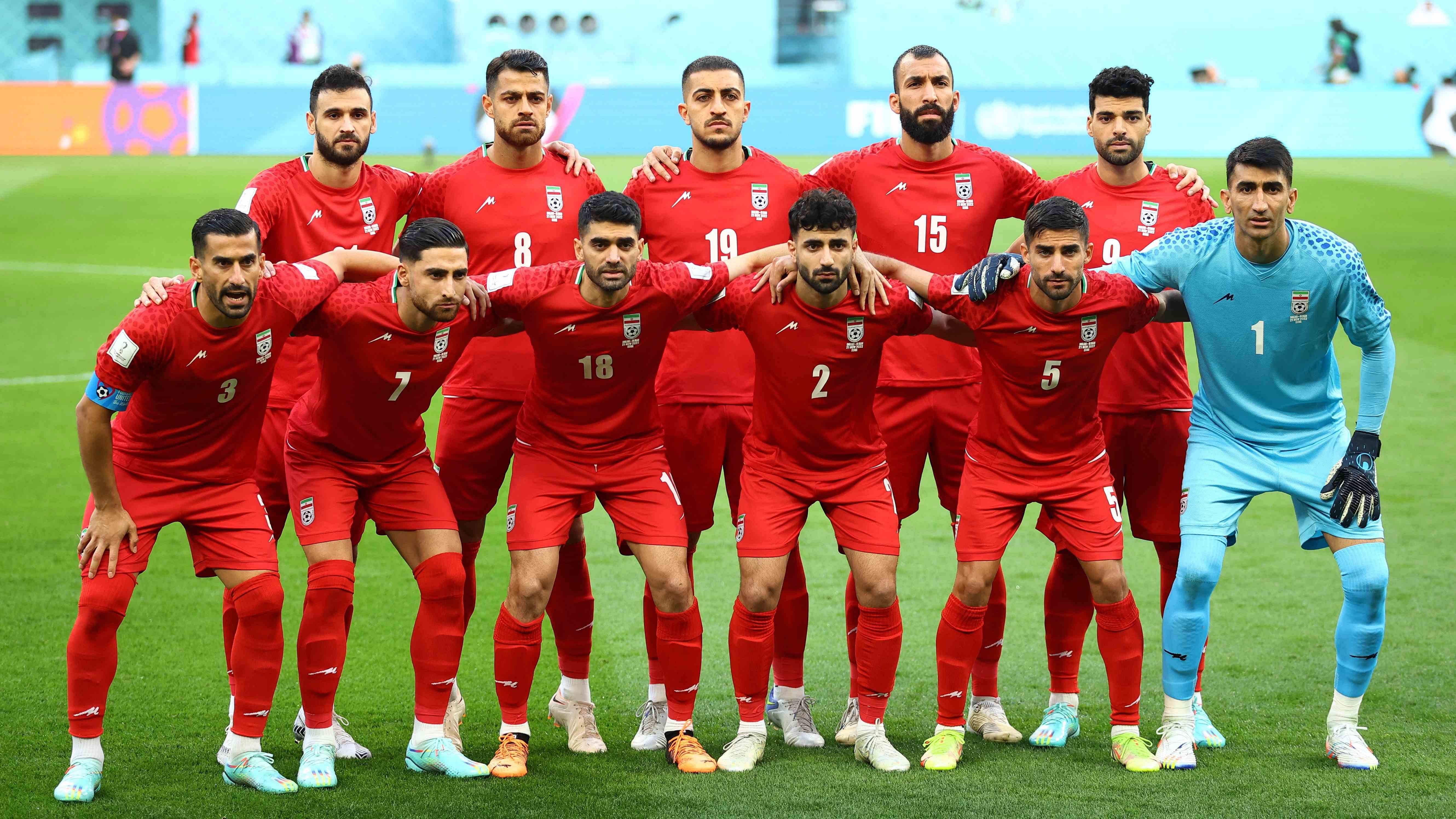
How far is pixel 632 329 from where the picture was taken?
584 centimetres

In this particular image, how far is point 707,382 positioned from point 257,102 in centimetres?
2683

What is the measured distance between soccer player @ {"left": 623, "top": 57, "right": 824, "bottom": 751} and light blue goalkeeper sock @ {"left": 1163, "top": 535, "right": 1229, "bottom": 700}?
1.58 metres

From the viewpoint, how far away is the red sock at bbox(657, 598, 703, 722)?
5844mm

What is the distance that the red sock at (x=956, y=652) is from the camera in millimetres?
5809

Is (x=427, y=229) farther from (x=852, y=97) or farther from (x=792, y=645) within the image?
(x=852, y=97)

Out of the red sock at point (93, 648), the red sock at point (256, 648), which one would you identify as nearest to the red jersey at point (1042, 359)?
the red sock at point (256, 648)

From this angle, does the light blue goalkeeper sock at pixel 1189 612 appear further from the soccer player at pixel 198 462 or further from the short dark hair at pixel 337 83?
the short dark hair at pixel 337 83

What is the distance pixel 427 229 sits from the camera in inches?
220

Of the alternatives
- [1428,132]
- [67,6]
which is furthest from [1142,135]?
[67,6]

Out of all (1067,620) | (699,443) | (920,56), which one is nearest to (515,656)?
(699,443)

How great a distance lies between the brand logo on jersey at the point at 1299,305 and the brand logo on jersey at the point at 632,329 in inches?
104

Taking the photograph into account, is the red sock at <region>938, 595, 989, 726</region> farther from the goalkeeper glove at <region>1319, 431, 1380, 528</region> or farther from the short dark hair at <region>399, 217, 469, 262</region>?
the short dark hair at <region>399, 217, 469, 262</region>

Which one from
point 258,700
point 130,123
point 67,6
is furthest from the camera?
point 67,6

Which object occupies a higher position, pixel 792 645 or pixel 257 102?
pixel 257 102
